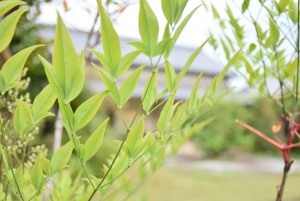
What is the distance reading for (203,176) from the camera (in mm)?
8453

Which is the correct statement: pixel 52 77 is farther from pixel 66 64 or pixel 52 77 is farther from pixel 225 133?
pixel 225 133

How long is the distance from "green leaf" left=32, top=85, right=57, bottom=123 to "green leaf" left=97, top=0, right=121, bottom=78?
3.5 inches

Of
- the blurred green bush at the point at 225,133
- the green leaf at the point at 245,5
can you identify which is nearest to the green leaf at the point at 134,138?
the green leaf at the point at 245,5

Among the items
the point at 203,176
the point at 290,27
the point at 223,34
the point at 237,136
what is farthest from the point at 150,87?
the point at 237,136

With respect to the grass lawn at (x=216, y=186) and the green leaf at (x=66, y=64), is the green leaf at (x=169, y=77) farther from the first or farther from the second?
the grass lawn at (x=216, y=186)

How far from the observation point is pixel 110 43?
0.33 metres

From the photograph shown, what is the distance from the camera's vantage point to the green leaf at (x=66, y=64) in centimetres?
29

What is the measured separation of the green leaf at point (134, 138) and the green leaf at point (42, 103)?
8 cm

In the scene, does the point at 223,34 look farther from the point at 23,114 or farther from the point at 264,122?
the point at 264,122

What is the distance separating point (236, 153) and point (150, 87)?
12.7 meters

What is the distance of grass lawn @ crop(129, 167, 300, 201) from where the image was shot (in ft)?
19.4

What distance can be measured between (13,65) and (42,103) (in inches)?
1.9

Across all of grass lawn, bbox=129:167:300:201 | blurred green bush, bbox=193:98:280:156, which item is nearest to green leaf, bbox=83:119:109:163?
grass lawn, bbox=129:167:300:201

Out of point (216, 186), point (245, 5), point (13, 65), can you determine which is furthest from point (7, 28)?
point (216, 186)
